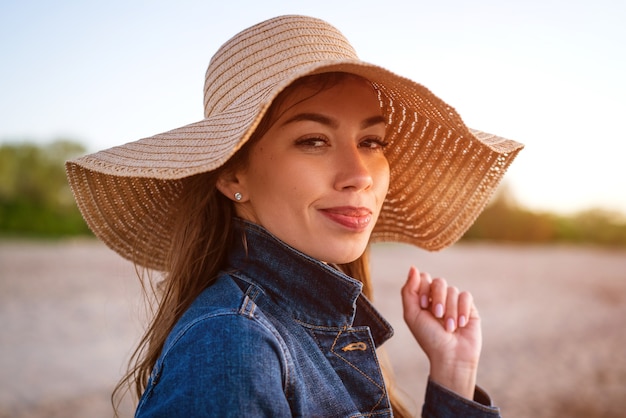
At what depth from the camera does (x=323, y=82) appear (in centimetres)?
176

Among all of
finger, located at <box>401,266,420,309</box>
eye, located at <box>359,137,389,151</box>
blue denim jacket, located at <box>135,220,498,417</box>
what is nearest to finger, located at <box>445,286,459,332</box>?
finger, located at <box>401,266,420,309</box>

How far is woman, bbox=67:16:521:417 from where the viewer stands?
1367 mm

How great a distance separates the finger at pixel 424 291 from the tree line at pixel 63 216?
21656 mm

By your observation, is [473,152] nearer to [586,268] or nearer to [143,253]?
[143,253]

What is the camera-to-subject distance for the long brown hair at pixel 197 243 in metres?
1.76

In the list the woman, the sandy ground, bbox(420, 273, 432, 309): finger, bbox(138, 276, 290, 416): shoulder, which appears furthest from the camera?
the sandy ground

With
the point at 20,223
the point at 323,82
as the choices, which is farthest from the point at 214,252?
the point at 20,223

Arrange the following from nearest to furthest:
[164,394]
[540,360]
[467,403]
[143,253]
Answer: [164,394]
[467,403]
[143,253]
[540,360]

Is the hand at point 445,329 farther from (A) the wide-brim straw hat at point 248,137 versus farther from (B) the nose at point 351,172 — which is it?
(B) the nose at point 351,172

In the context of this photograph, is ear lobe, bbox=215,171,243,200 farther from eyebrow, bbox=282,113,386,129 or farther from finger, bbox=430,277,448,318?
finger, bbox=430,277,448,318

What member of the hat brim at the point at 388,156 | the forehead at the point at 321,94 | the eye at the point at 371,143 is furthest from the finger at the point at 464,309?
the forehead at the point at 321,94

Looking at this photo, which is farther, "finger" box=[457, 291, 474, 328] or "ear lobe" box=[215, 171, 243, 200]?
"finger" box=[457, 291, 474, 328]

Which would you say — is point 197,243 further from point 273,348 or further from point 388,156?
point 388,156

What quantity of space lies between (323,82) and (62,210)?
2517 centimetres
